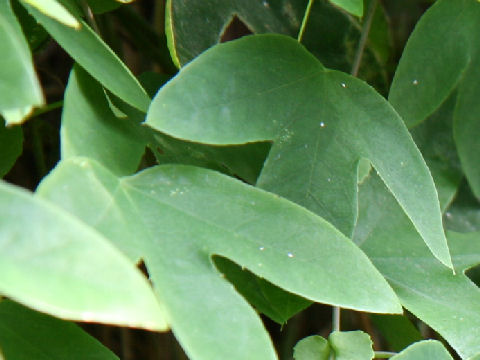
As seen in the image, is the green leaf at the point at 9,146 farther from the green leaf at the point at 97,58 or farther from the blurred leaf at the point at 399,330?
the blurred leaf at the point at 399,330

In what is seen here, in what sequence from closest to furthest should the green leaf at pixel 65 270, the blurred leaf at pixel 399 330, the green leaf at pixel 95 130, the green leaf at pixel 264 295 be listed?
1. the green leaf at pixel 65 270
2. the green leaf at pixel 95 130
3. the green leaf at pixel 264 295
4. the blurred leaf at pixel 399 330

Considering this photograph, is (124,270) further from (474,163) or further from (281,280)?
(474,163)

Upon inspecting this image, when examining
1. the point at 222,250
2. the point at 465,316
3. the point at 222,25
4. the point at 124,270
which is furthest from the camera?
the point at 222,25

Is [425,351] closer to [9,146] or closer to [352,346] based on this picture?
[352,346]

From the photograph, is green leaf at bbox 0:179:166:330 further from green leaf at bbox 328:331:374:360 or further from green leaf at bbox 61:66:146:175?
green leaf at bbox 328:331:374:360

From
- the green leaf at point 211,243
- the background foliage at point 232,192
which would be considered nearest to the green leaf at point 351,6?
the background foliage at point 232,192

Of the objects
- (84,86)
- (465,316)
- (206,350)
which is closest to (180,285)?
(206,350)

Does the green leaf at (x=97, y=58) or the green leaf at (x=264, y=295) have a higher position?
the green leaf at (x=97, y=58)
